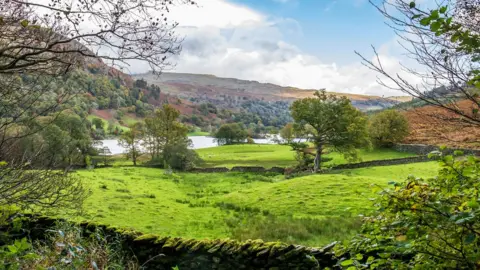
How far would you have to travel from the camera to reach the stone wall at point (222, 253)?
732 cm

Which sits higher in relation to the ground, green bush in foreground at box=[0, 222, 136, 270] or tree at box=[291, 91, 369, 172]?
tree at box=[291, 91, 369, 172]

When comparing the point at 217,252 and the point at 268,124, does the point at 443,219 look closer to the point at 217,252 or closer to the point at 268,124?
the point at 217,252

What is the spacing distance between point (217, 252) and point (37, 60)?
5.19m

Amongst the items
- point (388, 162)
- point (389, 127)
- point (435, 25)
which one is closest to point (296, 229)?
point (435, 25)

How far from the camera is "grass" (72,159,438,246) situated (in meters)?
12.4

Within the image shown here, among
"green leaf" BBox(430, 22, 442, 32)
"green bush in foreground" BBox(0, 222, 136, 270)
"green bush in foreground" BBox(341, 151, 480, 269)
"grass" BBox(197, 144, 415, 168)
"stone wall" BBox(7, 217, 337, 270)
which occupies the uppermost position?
"green leaf" BBox(430, 22, 442, 32)

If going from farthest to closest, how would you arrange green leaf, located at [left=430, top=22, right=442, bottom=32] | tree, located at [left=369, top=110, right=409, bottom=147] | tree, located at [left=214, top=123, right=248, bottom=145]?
tree, located at [left=214, top=123, right=248, bottom=145] < tree, located at [left=369, top=110, right=409, bottom=147] < green leaf, located at [left=430, top=22, right=442, bottom=32]

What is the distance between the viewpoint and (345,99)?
3566cm

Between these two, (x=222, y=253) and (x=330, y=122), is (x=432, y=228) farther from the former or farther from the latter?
(x=330, y=122)

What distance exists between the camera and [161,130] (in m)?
51.3

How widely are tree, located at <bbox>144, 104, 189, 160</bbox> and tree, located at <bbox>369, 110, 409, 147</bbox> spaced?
1038 inches

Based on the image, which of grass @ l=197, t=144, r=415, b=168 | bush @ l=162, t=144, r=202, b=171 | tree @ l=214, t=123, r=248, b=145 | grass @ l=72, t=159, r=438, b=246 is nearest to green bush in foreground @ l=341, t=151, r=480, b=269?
grass @ l=72, t=159, r=438, b=246

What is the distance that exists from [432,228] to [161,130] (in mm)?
50270

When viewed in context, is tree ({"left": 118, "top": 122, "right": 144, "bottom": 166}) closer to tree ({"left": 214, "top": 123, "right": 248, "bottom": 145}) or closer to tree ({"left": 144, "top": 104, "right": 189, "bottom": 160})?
tree ({"left": 144, "top": 104, "right": 189, "bottom": 160})
